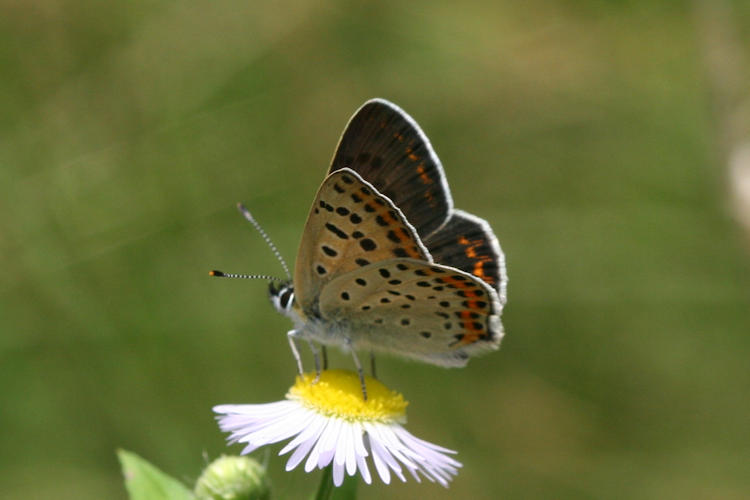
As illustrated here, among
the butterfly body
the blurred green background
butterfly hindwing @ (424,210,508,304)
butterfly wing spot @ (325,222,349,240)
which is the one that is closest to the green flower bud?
the butterfly body

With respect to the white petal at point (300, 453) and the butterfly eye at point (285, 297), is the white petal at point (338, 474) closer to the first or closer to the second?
the white petal at point (300, 453)

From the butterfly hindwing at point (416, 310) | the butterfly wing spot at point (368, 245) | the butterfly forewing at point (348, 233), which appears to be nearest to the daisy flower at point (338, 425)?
the butterfly hindwing at point (416, 310)

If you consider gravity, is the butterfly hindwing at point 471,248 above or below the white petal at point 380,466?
above

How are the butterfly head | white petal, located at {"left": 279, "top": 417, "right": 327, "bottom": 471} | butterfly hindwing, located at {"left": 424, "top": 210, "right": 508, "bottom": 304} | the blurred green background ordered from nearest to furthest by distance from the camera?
1. white petal, located at {"left": 279, "top": 417, "right": 327, "bottom": 471}
2. butterfly hindwing, located at {"left": 424, "top": 210, "right": 508, "bottom": 304}
3. the butterfly head
4. the blurred green background

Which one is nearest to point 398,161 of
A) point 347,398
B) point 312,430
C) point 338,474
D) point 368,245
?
point 368,245

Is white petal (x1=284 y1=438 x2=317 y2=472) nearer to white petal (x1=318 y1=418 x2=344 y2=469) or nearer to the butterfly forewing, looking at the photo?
white petal (x1=318 y1=418 x2=344 y2=469)
